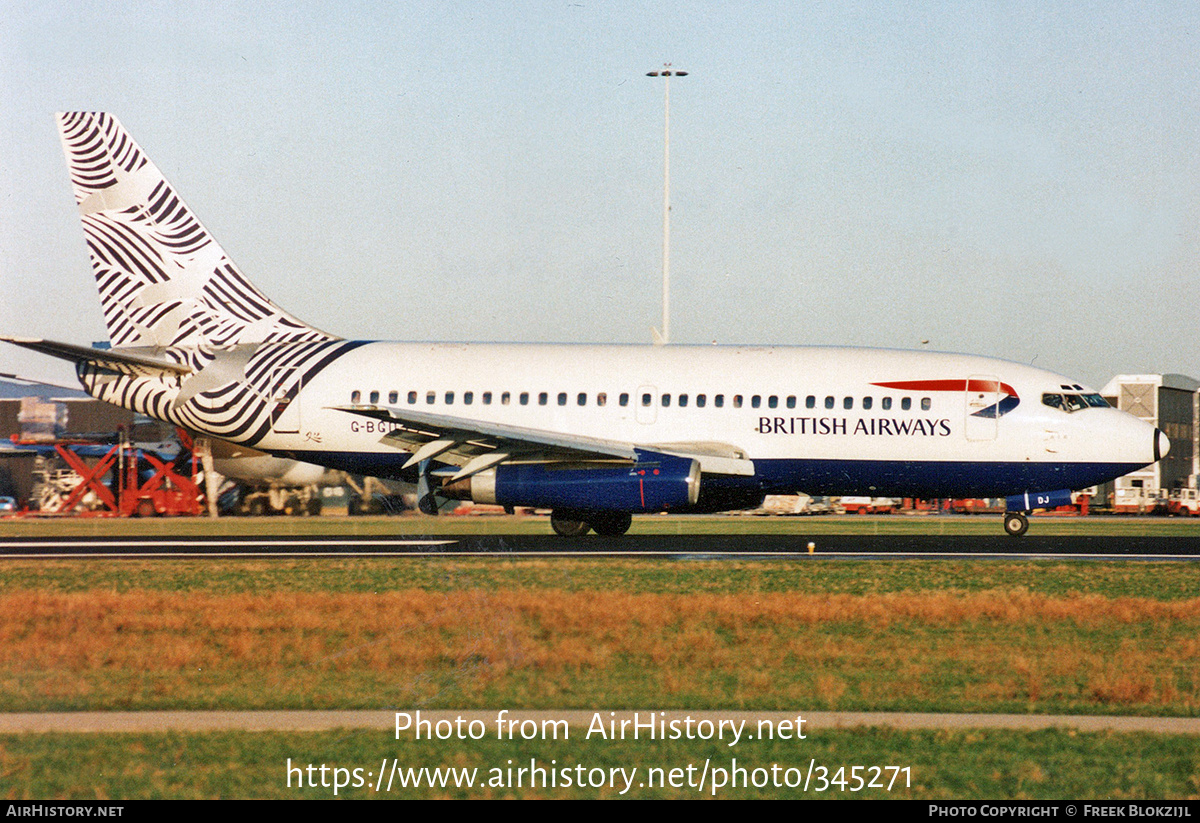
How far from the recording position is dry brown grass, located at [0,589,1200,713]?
37.4 feet

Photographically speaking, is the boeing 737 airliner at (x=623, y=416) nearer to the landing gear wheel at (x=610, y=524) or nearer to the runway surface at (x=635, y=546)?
the landing gear wheel at (x=610, y=524)

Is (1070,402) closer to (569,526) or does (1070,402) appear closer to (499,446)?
(569,526)

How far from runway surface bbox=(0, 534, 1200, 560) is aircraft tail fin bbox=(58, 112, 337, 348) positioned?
534 centimetres

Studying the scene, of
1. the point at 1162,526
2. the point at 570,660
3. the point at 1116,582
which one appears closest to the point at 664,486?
the point at 1116,582

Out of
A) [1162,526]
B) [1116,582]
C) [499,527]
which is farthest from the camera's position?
[1162,526]

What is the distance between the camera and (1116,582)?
794 inches

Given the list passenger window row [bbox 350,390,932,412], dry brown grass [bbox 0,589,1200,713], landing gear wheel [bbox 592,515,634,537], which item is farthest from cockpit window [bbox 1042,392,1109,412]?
dry brown grass [bbox 0,589,1200,713]

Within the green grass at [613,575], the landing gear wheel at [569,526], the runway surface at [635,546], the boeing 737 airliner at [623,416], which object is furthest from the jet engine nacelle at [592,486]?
the green grass at [613,575]

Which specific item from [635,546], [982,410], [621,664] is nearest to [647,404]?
[635,546]

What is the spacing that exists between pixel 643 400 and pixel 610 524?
3029mm

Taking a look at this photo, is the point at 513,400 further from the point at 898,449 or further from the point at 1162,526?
the point at 1162,526

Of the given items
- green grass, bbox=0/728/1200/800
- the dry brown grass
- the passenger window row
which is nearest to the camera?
green grass, bbox=0/728/1200/800

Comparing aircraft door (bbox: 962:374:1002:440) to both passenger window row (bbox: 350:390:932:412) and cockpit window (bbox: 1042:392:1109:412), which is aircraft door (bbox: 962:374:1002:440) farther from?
cockpit window (bbox: 1042:392:1109:412)
